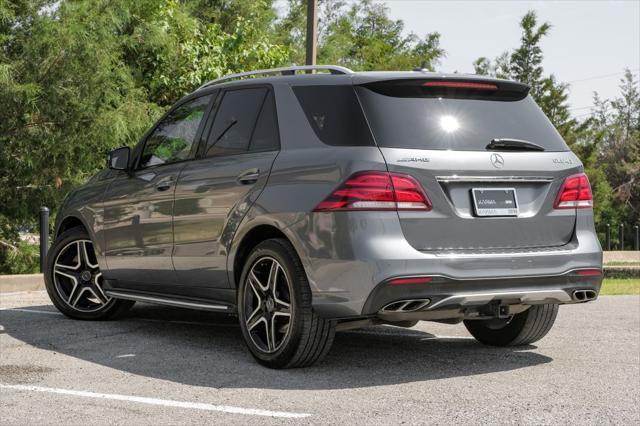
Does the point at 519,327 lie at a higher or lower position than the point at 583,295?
lower

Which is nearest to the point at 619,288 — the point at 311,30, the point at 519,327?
the point at 311,30

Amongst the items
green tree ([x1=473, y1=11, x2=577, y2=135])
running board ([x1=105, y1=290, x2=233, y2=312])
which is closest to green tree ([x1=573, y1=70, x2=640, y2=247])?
green tree ([x1=473, y1=11, x2=577, y2=135])

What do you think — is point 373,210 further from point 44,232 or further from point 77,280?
point 44,232

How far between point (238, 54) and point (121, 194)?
41.9 feet

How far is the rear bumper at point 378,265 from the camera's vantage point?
18.3 ft

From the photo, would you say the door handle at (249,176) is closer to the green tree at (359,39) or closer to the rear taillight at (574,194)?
the rear taillight at (574,194)

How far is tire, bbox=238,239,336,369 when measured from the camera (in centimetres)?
596

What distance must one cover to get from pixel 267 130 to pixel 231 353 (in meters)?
1.64

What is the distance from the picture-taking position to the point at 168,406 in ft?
17.1

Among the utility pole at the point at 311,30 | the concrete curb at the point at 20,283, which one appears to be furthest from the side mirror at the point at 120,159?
Result: the utility pole at the point at 311,30

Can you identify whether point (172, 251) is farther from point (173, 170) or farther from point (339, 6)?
point (339, 6)

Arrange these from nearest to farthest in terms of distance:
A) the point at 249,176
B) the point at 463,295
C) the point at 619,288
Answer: the point at 463,295 → the point at 249,176 → the point at 619,288

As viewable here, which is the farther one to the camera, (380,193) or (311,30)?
(311,30)

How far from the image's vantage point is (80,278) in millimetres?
8672
